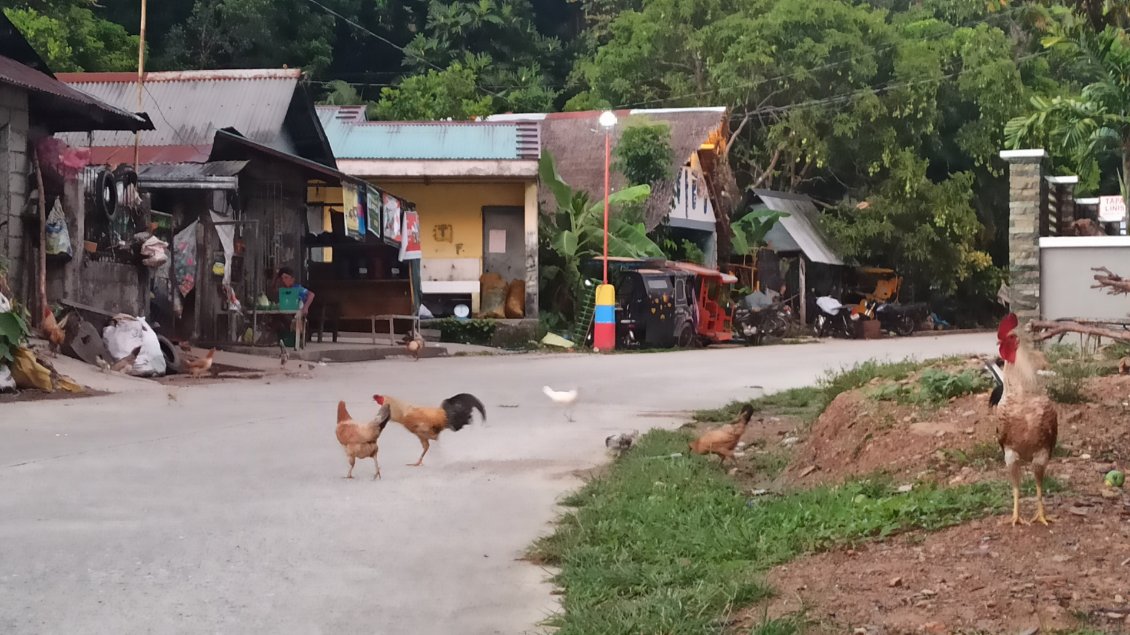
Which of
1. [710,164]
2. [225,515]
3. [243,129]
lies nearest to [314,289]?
[243,129]

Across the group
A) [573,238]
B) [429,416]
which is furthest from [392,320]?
[429,416]

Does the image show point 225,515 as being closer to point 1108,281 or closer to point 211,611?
point 211,611

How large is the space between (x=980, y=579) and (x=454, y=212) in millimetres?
27505

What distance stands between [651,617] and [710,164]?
35438 mm

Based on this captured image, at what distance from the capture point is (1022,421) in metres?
6.09

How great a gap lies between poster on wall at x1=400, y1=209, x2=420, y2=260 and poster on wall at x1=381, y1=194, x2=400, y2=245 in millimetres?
369

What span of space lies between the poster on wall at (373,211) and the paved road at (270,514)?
8866mm

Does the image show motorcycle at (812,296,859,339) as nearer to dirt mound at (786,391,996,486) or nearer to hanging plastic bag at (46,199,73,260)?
hanging plastic bag at (46,199,73,260)

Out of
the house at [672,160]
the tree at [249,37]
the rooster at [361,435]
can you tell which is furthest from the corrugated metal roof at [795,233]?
the rooster at [361,435]

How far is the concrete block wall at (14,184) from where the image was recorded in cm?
1722

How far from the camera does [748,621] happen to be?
17.1ft

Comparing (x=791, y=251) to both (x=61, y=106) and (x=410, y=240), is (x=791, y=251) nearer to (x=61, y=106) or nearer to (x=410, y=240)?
(x=410, y=240)

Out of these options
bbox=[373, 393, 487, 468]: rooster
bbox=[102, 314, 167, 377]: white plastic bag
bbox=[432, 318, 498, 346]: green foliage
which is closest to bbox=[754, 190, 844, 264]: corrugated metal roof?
bbox=[432, 318, 498, 346]: green foliage

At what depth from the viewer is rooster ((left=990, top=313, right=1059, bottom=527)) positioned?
6.07 m
